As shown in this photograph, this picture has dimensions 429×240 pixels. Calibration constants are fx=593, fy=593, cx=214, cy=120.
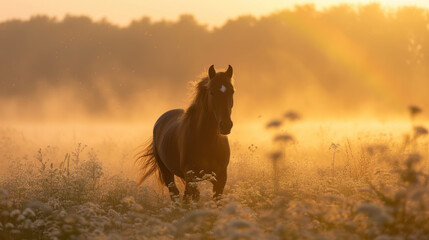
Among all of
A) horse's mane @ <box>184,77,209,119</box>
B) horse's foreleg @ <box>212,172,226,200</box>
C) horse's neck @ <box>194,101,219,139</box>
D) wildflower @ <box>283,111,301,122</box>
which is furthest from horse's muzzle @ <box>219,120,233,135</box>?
wildflower @ <box>283,111,301,122</box>

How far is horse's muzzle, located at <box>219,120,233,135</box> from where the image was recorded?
25.0ft

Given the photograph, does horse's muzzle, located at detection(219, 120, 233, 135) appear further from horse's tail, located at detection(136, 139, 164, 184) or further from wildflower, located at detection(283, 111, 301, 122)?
horse's tail, located at detection(136, 139, 164, 184)

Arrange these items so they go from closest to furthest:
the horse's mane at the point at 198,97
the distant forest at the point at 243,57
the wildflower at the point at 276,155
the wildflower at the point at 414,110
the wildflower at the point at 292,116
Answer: the wildflower at the point at 276,155
the wildflower at the point at 292,116
the wildflower at the point at 414,110
the horse's mane at the point at 198,97
the distant forest at the point at 243,57

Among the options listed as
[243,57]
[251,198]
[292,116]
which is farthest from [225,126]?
[243,57]

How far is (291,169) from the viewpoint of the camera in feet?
34.3

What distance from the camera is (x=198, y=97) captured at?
8.62m

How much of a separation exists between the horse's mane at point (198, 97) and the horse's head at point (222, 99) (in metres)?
0.28

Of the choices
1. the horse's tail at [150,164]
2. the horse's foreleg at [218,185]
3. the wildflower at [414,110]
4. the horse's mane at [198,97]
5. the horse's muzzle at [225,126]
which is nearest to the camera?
the wildflower at [414,110]

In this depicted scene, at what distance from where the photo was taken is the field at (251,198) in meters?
4.51

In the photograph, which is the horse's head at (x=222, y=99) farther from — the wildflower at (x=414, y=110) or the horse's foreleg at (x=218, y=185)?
the wildflower at (x=414, y=110)

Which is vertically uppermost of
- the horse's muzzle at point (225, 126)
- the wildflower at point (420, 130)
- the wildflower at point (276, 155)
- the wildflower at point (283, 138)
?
the horse's muzzle at point (225, 126)

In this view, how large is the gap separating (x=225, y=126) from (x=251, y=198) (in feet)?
6.39

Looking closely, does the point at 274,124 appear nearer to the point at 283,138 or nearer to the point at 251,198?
the point at 283,138

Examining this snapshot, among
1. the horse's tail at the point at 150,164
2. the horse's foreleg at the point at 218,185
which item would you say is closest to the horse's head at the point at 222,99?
the horse's foreleg at the point at 218,185
